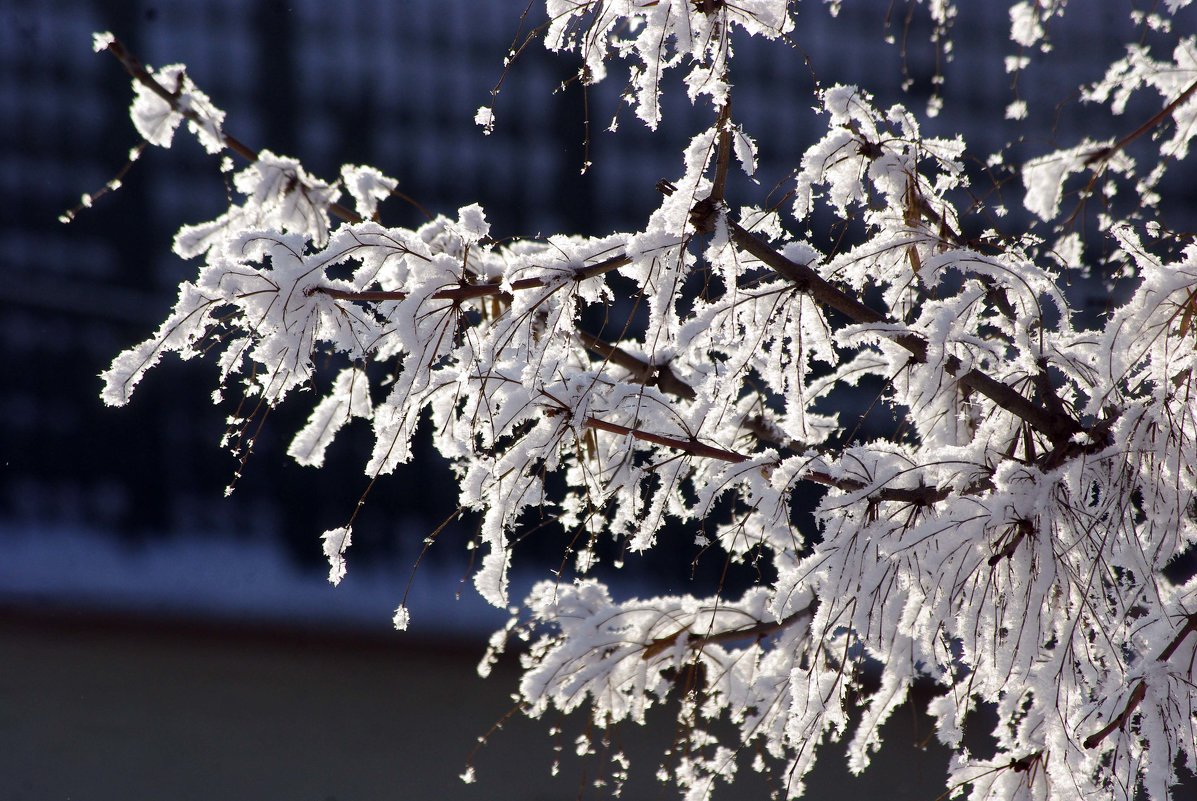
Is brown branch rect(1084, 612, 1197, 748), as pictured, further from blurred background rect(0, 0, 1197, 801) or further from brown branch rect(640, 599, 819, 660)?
blurred background rect(0, 0, 1197, 801)

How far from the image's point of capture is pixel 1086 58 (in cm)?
221

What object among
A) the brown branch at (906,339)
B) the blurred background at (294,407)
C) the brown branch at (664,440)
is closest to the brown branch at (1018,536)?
the brown branch at (906,339)

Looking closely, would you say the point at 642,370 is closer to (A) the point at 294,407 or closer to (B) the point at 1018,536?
(B) the point at 1018,536

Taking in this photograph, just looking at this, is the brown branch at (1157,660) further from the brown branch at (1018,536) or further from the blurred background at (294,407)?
the blurred background at (294,407)

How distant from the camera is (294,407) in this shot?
2215mm

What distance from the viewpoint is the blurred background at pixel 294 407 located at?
2.05m

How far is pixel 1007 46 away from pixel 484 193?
4.66 ft

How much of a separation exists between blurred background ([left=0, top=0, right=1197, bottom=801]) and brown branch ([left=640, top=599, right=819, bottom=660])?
1.30 m

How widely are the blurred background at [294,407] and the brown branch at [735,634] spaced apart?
1.30 metres

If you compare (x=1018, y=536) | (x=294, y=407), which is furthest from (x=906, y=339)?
(x=294, y=407)

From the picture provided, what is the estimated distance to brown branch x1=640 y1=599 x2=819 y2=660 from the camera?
0.81 m

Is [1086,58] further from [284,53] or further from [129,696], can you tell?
[129,696]

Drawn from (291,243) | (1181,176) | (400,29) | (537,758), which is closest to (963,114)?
(1181,176)

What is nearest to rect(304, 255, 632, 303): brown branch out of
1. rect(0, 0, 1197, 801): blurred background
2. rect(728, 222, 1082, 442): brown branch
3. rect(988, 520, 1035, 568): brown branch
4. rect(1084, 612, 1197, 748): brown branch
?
rect(728, 222, 1082, 442): brown branch
